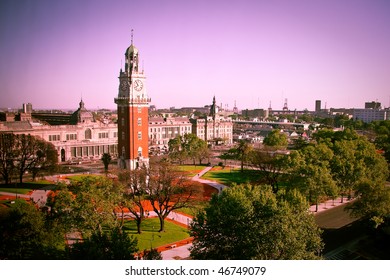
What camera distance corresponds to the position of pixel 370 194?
1694 centimetres

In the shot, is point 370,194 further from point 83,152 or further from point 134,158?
point 83,152

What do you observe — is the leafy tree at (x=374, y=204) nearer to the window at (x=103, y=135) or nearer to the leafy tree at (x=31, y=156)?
the leafy tree at (x=31, y=156)

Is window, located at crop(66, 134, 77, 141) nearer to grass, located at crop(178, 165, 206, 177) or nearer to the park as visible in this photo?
the park

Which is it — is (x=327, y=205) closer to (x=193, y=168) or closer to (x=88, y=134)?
(x=193, y=168)

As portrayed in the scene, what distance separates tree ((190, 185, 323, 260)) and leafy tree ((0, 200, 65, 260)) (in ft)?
15.4

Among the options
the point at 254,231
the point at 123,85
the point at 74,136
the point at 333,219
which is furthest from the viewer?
the point at 74,136

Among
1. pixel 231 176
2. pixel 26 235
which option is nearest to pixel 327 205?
pixel 231 176

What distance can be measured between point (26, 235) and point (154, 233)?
774 centimetres

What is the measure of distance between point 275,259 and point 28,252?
7.68 metres

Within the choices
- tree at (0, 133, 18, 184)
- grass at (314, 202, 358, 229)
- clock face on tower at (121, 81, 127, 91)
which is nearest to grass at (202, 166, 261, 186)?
grass at (314, 202, 358, 229)

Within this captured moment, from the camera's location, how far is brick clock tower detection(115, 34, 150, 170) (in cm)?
2492

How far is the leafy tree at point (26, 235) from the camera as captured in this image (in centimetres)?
1087

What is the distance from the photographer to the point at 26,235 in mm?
11555
